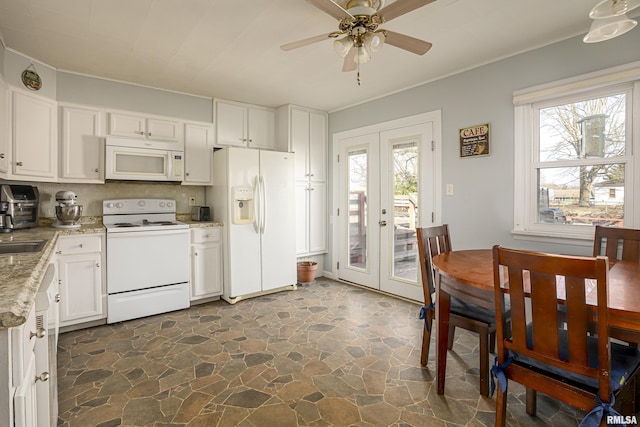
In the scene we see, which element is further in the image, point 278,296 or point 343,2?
point 278,296

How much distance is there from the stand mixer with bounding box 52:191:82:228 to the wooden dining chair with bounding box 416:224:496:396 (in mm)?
3096

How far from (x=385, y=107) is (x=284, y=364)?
10.1ft

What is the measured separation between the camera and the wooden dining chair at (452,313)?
203 centimetres

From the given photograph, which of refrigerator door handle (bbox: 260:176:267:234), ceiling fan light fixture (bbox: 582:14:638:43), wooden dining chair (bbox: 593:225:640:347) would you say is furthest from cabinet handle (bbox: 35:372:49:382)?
wooden dining chair (bbox: 593:225:640:347)

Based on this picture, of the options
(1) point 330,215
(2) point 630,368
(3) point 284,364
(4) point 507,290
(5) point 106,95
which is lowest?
(3) point 284,364

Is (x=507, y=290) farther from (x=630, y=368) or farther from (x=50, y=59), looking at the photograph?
(x=50, y=59)

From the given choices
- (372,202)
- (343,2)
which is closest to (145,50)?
(343,2)

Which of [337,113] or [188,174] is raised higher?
[337,113]

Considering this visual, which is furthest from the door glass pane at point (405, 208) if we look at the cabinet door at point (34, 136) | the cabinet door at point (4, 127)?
the cabinet door at point (4, 127)

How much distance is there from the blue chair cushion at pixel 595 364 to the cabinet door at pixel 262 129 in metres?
3.80

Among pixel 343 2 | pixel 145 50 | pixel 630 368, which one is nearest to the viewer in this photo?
pixel 630 368

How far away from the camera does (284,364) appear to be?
247 centimetres

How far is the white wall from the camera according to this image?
257cm

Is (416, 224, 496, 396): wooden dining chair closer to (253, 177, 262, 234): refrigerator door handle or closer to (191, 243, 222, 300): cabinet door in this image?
(253, 177, 262, 234): refrigerator door handle
